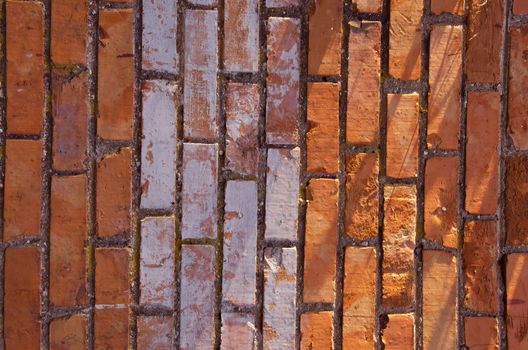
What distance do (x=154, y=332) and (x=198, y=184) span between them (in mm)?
621

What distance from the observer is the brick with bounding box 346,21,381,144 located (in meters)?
2.13

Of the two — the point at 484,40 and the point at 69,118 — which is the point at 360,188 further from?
the point at 69,118

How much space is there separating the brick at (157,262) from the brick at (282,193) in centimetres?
40

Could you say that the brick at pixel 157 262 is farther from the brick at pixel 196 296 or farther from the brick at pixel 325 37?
the brick at pixel 325 37

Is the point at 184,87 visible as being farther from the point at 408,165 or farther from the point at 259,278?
the point at 408,165

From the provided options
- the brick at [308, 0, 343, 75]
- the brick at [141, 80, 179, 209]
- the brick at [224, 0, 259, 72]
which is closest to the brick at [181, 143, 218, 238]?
the brick at [141, 80, 179, 209]

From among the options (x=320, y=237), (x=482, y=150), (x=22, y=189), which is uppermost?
(x=482, y=150)

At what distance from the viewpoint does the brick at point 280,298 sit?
7.00 feet

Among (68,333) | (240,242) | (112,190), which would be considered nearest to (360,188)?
(240,242)

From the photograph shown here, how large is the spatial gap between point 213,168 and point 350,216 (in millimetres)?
589

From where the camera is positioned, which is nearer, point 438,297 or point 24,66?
point 24,66

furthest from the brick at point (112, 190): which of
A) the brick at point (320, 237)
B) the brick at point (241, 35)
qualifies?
the brick at point (320, 237)

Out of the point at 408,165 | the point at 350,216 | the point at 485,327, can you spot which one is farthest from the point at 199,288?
the point at 485,327

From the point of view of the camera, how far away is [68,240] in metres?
2.08
